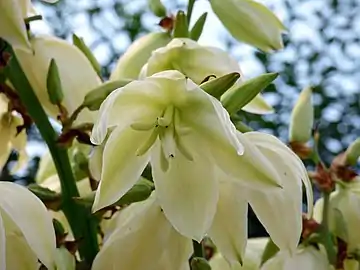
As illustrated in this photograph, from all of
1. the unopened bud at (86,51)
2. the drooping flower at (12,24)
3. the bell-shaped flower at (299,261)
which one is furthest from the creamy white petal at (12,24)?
the bell-shaped flower at (299,261)

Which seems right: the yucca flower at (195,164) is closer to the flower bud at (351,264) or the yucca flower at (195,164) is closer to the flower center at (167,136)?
the flower center at (167,136)

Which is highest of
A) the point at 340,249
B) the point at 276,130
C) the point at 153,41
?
the point at 153,41

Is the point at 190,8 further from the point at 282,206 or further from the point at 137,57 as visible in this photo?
the point at 282,206

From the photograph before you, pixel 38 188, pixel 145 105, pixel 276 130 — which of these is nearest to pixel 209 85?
pixel 145 105

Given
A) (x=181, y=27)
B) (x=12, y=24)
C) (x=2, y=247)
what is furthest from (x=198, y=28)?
(x=2, y=247)

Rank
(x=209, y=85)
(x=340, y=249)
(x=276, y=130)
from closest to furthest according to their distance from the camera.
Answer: (x=209, y=85)
(x=340, y=249)
(x=276, y=130)

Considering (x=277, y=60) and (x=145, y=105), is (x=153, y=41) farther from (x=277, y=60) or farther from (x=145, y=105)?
(x=277, y=60)

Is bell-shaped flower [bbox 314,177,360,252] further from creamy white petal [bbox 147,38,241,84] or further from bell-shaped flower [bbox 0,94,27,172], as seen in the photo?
bell-shaped flower [bbox 0,94,27,172]

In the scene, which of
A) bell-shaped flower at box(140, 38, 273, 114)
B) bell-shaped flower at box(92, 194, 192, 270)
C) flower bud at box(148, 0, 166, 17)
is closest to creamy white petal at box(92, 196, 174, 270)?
bell-shaped flower at box(92, 194, 192, 270)
